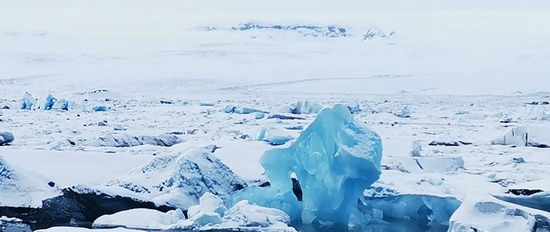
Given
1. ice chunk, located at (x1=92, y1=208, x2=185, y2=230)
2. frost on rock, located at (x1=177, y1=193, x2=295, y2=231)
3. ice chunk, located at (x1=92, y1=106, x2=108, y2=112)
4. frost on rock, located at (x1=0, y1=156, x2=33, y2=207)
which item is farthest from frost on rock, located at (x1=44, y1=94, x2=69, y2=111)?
frost on rock, located at (x1=177, y1=193, x2=295, y2=231)

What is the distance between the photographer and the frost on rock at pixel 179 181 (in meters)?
6.45

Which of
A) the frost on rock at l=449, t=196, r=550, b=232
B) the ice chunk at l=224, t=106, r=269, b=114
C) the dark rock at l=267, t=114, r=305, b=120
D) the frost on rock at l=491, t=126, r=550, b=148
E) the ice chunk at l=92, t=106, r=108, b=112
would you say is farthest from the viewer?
the ice chunk at l=92, t=106, r=108, b=112

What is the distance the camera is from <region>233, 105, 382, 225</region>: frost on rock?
644 centimetres

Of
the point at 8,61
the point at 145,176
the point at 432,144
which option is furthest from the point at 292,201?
the point at 8,61

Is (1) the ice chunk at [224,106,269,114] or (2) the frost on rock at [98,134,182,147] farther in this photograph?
(1) the ice chunk at [224,106,269,114]

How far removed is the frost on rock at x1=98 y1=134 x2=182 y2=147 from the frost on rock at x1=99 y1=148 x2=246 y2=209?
106 inches

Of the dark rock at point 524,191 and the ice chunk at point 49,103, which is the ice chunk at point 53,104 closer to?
the ice chunk at point 49,103

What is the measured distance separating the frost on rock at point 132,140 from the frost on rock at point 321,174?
336 centimetres

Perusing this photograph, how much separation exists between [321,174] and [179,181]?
122 cm

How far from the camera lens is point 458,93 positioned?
Result: 27828mm

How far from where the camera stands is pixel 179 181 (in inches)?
260

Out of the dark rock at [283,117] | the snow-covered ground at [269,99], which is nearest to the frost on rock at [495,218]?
the snow-covered ground at [269,99]

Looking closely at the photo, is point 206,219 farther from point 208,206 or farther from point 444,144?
point 444,144

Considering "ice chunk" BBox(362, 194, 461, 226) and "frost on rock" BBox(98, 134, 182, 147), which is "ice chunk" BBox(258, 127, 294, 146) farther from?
"ice chunk" BBox(362, 194, 461, 226)
